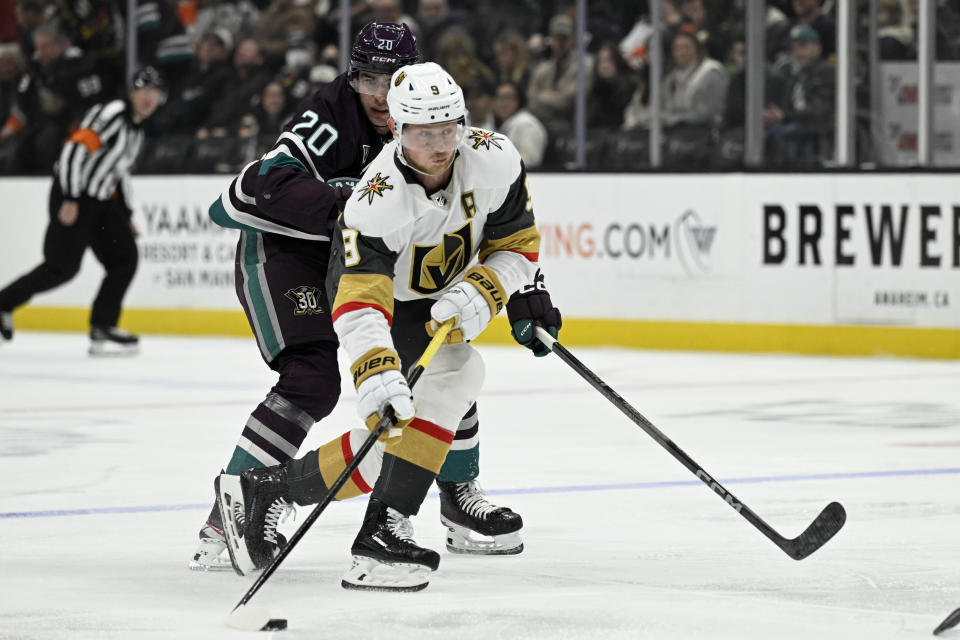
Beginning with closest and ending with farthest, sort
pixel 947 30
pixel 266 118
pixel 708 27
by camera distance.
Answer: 1. pixel 947 30
2. pixel 708 27
3. pixel 266 118

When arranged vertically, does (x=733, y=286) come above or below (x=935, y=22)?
below

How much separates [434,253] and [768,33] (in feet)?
19.5

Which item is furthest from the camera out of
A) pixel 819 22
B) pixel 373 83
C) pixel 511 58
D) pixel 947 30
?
pixel 511 58

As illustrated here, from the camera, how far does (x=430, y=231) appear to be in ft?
11.7

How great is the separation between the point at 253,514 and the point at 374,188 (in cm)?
73

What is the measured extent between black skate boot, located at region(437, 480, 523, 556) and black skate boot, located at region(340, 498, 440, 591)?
1.14 feet

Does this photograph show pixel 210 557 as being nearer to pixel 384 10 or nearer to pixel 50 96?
pixel 384 10

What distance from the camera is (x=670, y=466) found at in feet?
17.3

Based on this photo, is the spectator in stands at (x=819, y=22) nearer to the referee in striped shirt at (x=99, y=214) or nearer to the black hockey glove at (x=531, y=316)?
the referee in striped shirt at (x=99, y=214)

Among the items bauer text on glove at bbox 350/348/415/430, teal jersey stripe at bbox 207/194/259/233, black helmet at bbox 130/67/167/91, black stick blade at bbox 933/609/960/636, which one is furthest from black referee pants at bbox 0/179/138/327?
black stick blade at bbox 933/609/960/636

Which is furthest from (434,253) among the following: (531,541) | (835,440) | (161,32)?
(161,32)

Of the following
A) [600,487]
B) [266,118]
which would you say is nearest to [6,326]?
[266,118]

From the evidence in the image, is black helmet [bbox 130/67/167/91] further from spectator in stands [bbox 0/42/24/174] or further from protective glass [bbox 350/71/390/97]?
protective glass [bbox 350/71/390/97]

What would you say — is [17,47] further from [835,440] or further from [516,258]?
[516,258]
